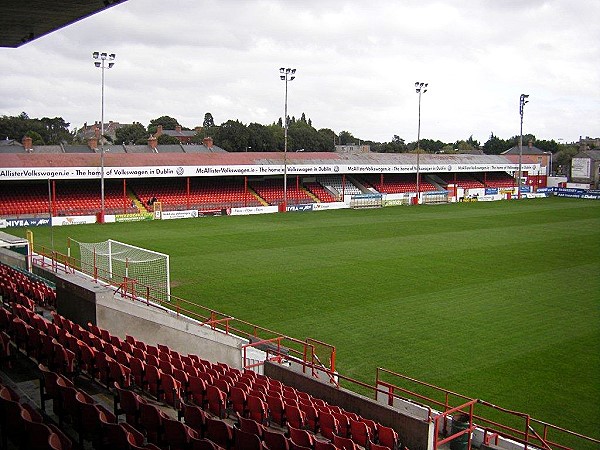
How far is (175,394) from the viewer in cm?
924

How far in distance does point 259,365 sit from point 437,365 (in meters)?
4.45

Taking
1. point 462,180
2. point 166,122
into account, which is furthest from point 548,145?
point 166,122

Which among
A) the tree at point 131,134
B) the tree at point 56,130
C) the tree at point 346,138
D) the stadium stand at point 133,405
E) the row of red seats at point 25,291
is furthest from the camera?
the tree at point 346,138

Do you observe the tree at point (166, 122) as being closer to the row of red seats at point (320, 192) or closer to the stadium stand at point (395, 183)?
the stadium stand at point (395, 183)

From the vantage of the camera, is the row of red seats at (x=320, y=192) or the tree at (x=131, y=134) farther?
the tree at (x=131, y=134)

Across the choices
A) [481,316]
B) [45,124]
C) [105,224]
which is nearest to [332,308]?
[481,316]

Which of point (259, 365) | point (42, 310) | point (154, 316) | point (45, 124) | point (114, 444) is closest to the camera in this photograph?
point (114, 444)

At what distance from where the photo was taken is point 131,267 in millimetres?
23141

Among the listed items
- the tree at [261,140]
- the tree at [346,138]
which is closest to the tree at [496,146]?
the tree at [346,138]

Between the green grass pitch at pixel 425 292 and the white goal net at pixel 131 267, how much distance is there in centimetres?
79

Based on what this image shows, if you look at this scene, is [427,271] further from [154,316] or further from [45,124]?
[45,124]

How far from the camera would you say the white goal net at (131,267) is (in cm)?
2122

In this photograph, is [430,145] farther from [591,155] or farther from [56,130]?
[56,130]

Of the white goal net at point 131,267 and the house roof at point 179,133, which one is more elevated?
the house roof at point 179,133
